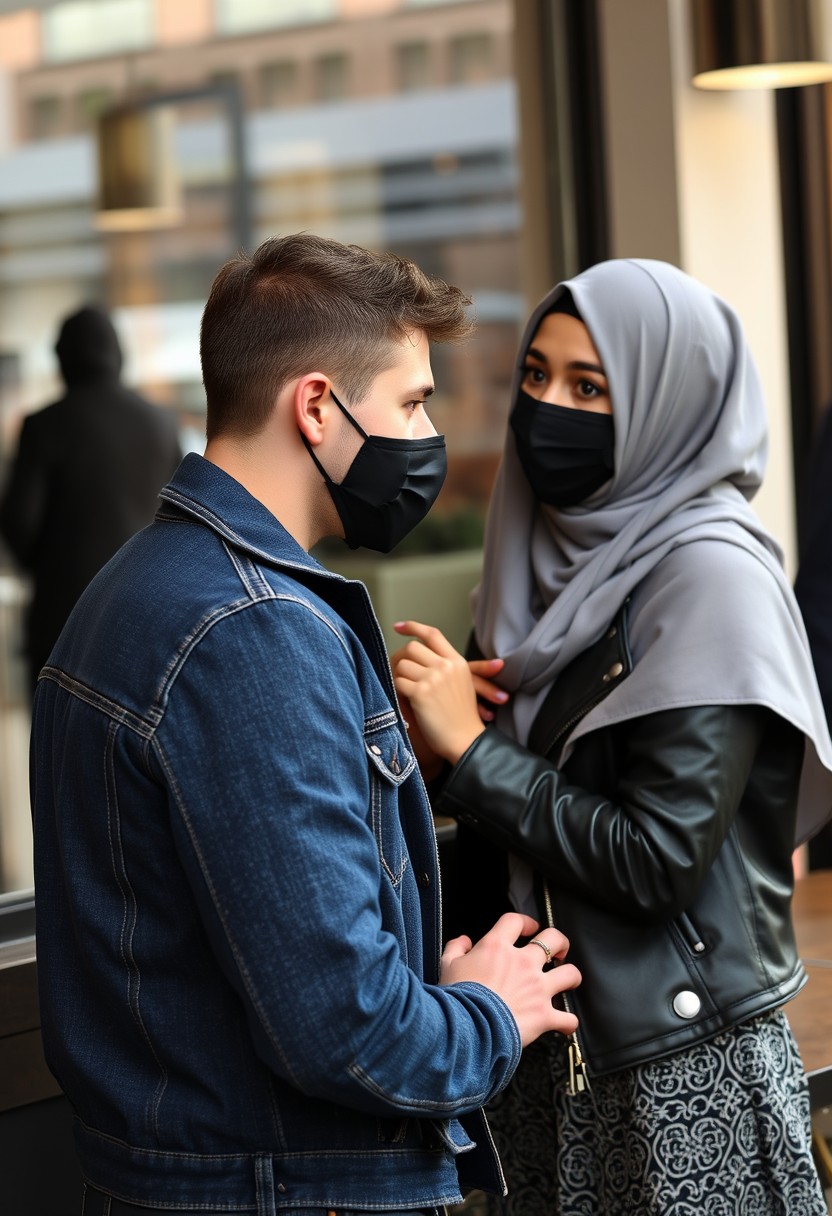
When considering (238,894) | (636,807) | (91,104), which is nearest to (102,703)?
(238,894)

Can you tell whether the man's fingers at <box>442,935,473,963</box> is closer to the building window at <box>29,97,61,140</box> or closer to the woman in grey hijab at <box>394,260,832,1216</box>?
the woman in grey hijab at <box>394,260,832,1216</box>

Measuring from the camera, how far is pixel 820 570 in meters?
2.61

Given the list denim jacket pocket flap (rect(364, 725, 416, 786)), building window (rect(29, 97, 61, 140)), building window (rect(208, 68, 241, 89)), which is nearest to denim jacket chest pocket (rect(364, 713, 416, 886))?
denim jacket pocket flap (rect(364, 725, 416, 786))

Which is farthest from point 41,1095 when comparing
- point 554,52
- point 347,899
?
point 554,52

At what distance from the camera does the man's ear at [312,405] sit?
1348 mm

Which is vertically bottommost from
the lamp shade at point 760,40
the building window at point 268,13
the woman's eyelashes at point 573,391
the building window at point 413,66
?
the woman's eyelashes at point 573,391

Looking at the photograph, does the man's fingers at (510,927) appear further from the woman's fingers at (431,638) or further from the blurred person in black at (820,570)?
the blurred person in black at (820,570)

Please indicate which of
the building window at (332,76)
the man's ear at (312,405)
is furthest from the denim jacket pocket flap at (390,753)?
the building window at (332,76)

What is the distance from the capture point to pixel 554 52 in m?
3.39

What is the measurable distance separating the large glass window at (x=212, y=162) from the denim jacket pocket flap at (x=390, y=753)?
16.1 ft

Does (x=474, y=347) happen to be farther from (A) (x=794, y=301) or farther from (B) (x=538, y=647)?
(B) (x=538, y=647)

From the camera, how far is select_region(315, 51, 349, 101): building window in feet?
24.3

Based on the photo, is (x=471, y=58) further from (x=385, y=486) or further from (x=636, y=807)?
(x=385, y=486)

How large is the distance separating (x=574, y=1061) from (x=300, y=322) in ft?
3.02
